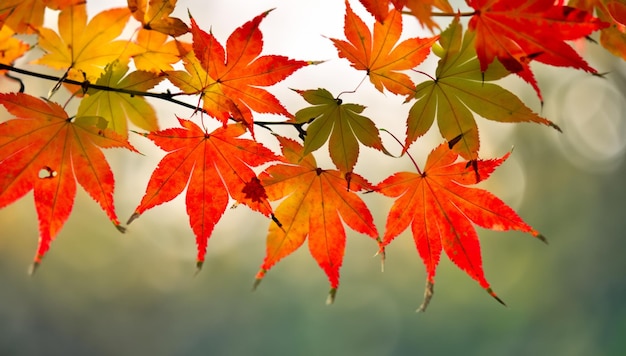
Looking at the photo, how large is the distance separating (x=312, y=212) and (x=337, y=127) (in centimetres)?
16

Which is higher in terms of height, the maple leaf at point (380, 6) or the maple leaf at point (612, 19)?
the maple leaf at point (380, 6)

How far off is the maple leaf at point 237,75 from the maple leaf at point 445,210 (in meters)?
0.21

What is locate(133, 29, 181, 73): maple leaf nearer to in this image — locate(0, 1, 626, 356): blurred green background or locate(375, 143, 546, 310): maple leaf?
locate(375, 143, 546, 310): maple leaf

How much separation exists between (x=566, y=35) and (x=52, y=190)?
25.4 inches

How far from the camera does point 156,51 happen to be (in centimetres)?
78

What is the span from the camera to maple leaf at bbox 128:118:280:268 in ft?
2.20

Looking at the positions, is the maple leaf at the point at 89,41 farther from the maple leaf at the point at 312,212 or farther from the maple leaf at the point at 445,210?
the maple leaf at the point at 445,210

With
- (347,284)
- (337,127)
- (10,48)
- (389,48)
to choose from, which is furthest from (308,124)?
(347,284)

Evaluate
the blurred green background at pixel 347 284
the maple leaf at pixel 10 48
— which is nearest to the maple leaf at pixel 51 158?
the maple leaf at pixel 10 48

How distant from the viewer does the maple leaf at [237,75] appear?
0.64 m

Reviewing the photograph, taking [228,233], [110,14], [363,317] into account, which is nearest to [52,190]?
Result: [110,14]

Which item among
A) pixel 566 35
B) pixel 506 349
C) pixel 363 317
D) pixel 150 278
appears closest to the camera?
pixel 566 35

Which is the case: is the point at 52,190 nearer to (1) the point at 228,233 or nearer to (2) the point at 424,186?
(2) the point at 424,186

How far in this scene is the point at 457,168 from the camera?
75cm
